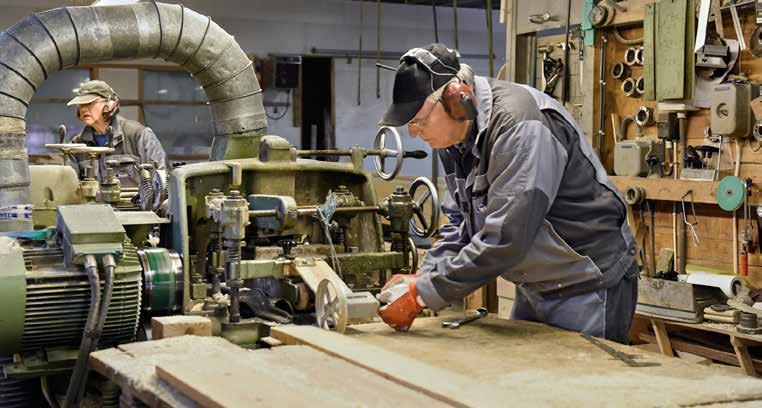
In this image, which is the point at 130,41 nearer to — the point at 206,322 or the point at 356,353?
the point at 206,322

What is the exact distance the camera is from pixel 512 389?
63.6 inches

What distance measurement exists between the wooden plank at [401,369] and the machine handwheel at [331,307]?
0.07 m

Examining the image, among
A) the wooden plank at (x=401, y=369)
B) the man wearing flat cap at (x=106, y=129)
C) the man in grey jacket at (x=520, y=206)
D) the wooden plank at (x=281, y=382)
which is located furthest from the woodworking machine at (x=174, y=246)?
the man wearing flat cap at (x=106, y=129)

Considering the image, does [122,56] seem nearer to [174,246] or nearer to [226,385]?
[174,246]

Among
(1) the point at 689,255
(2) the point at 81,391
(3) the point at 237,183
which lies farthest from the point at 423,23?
(2) the point at 81,391

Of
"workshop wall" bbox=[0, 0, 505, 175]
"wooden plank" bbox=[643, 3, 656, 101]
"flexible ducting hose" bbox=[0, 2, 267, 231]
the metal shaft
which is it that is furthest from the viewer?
"workshop wall" bbox=[0, 0, 505, 175]

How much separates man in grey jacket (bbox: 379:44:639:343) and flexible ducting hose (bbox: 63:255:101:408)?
77cm

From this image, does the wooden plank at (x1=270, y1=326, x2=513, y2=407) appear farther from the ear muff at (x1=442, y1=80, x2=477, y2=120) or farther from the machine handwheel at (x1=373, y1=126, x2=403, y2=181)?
the machine handwheel at (x1=373, y1=126, x2=403, y2=181)

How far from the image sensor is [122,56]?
4.46 m

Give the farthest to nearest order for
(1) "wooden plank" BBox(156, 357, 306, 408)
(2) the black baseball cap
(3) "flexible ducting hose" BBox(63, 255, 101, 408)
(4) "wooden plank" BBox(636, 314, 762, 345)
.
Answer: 1. (4) "wooden plank" BBox(636, 314, 762, 345)
2. (3) "flexible ducting hose" BBox(63, 255, 101, 408)
3. (2) the black baseball cap
4. (1) "wooden plank" BBox(156, 357, 306, 408)

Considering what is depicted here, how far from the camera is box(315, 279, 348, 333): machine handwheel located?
2096 millimetres

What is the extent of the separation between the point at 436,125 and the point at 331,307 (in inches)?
19.8

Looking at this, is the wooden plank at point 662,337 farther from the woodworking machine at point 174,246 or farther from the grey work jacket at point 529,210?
the grey work jacket at point 529,210

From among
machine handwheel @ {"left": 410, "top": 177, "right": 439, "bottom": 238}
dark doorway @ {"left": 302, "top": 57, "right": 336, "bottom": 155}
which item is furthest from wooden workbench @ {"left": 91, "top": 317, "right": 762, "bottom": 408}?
dark doorway @ {"left": 302, "top": 57, "right": 336, "bottom": 155}
